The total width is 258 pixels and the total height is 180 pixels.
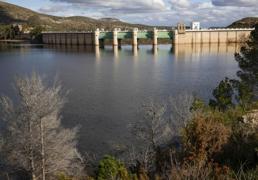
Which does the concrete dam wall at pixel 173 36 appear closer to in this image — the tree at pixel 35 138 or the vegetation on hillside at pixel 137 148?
the vegetation on hillside at pixel 137 148

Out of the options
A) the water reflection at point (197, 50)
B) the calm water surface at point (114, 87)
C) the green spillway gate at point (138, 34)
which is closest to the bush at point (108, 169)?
the calm water surface at point (114, 87)

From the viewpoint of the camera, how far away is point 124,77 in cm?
6153

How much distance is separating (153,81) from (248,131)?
36.6m

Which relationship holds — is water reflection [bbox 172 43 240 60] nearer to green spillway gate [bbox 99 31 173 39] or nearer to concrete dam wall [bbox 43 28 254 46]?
concrete dam wall [bbox 43 28 254 46]

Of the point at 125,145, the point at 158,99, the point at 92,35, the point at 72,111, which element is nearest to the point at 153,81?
the point at 158,99

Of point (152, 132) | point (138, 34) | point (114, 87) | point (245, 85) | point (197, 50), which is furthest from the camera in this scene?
point (138, 34)

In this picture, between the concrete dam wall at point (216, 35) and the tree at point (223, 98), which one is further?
the concrete dam wall at point (216, 35)

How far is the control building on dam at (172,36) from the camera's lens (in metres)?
138

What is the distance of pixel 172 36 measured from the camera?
14125cm

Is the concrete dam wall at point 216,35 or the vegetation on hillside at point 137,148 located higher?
the concrete dam wall at point 216,35

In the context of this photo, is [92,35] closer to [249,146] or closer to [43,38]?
[43,38]

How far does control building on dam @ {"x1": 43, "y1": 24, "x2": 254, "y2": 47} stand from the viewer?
13838 cm

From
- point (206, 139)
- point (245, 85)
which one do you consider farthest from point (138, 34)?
point (206, 139)

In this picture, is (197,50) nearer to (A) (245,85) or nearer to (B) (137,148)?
(A) (245,85)
